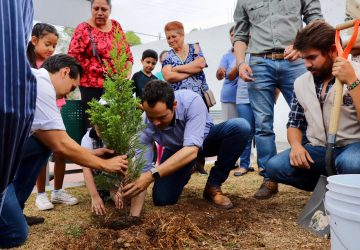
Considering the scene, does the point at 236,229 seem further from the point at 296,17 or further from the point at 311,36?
the point at 296,17

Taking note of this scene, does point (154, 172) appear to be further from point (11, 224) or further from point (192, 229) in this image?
point (11, 224)

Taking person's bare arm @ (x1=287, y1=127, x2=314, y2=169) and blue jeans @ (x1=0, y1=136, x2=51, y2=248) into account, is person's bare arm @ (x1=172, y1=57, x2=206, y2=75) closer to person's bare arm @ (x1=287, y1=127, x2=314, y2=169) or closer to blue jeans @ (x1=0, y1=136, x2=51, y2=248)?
person's bare arm @ (x1=287, y1=127, x2=314, y2=169)

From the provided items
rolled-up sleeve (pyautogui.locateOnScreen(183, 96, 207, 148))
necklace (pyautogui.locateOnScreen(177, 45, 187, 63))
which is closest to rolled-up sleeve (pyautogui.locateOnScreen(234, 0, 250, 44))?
necklace (pyautogui.locateOnScreen(177, 45, 187, 63))

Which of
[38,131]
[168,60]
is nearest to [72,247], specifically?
[38,131]

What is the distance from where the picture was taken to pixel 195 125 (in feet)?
9.78

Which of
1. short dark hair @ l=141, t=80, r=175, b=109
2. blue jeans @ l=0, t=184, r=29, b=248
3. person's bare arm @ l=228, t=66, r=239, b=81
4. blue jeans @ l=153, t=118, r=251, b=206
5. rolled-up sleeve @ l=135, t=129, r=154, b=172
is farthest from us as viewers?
person's bare arm @ l=228, t=66, r=239, b=81

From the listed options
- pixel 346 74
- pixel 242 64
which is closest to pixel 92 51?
pixel 242 64

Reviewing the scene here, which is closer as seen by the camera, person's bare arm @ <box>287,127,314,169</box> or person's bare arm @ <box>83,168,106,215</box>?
person's bare arm @ <box>287,127,314,169</box>

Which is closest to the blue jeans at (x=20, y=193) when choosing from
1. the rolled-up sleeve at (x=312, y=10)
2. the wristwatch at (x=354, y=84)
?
the wristwatch at (x=354, y=84)

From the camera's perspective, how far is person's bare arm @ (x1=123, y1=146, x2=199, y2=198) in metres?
2.60

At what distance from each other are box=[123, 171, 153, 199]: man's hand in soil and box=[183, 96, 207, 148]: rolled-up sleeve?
406 mm

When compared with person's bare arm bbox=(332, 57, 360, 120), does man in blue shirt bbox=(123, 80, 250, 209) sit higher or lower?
lower

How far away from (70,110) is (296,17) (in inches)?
103

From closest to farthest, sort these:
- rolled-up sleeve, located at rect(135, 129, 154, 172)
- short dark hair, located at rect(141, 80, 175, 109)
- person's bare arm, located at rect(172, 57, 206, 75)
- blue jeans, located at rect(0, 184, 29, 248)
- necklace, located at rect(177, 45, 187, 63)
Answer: blue jeans, located at rect(0, 184, 29, 248) < short dark hair, located at rect(141, 80, 175, 109) < rolled-up sleeve, located at rect(135, 129, 154, 172) < person's bare arm, located at rect(172, 57, 206, 75) < necklace, located at rect(177, 45, 187, 63)
